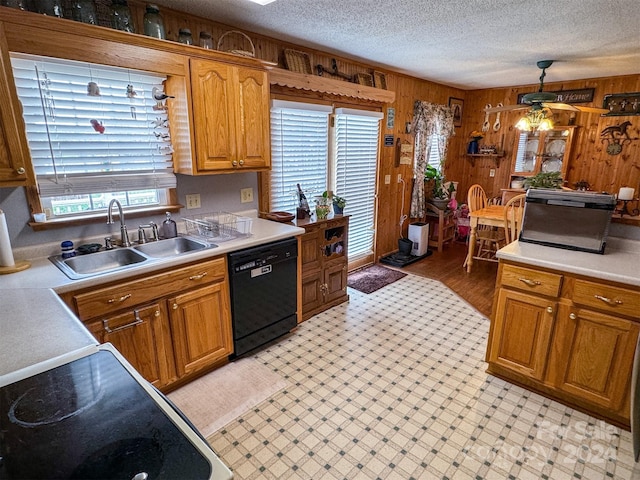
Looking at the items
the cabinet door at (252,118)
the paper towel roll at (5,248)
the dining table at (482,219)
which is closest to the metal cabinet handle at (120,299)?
the paper towel roll at (5,248)

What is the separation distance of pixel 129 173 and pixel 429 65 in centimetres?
345

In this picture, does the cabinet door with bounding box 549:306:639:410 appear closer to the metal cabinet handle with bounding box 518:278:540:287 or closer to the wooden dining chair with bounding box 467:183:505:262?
the metal cabinet handle with bounding box 518:278:540:287

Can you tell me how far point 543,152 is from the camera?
536 cm

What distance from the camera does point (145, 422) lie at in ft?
2.80

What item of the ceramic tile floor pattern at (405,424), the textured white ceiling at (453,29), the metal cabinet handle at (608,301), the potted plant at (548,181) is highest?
the textured white ceiling at (453,29)

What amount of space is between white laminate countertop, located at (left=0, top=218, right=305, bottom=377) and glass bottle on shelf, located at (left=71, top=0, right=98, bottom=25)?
4.50 ft

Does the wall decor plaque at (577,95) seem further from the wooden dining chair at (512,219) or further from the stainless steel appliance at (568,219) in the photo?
the stainless steel appliance at (568,219)

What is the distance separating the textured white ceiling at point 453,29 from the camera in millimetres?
2295

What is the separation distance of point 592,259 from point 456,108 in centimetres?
448

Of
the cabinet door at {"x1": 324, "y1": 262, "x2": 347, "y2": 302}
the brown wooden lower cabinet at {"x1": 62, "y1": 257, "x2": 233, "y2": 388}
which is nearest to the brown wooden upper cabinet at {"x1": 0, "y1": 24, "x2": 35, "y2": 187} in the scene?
the brown wooden lower cabinet at {"x1": 62, "y1": 257, "x2": 233, "y2": 388}

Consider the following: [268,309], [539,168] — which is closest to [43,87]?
[268,309]

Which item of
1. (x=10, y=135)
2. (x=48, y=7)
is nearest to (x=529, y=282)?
(x=10, y=135)

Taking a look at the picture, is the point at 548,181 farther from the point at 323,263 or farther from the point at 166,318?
the point at 166,318

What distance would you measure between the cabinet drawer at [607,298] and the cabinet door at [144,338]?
95.8 inches
